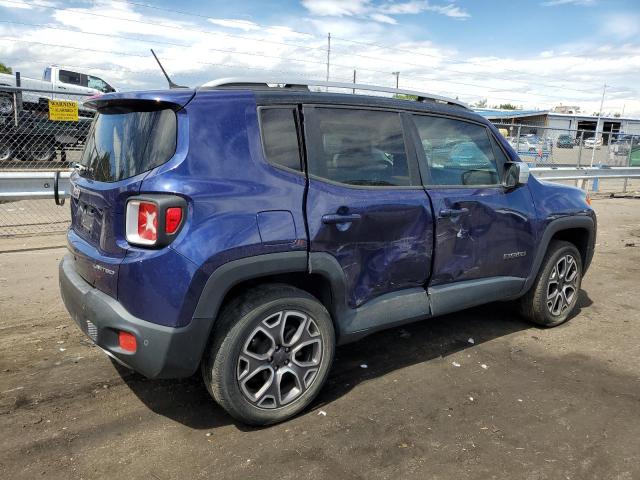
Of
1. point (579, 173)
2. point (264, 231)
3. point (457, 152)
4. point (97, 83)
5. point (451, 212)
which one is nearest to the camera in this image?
point (264, 231)

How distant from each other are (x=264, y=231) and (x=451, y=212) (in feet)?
4.74

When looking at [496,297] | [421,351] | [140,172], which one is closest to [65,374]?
[140,172]

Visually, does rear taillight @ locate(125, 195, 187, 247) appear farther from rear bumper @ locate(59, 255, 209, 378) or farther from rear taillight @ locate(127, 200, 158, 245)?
rear bumper @ locate(59, 255, 209, 378)


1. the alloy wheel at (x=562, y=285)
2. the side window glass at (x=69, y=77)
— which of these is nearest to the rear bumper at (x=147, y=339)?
the alloy wheel at (x=562, y=285)

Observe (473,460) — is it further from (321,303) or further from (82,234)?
(82,234)

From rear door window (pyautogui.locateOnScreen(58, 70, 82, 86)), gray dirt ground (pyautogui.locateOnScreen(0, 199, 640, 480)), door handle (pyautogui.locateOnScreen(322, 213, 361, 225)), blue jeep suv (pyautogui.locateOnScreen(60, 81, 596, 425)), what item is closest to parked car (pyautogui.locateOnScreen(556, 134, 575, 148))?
gray dirt ground (pyautogui.locateOnScreen(0, 199, 640, 480))

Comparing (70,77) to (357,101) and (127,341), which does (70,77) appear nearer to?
(357,101)

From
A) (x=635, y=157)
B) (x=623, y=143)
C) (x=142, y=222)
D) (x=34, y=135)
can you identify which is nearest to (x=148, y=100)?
(x=142, y=222)

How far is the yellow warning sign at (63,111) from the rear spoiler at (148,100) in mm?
5652

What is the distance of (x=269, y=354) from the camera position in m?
2.94

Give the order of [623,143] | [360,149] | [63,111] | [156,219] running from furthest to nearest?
[623,143], [63,111], [360,149], [156,219]

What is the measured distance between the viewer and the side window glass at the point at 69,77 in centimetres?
1791

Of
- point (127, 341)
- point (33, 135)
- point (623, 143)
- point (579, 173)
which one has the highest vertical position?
point (623, 143)

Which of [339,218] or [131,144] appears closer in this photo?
[131,144]
